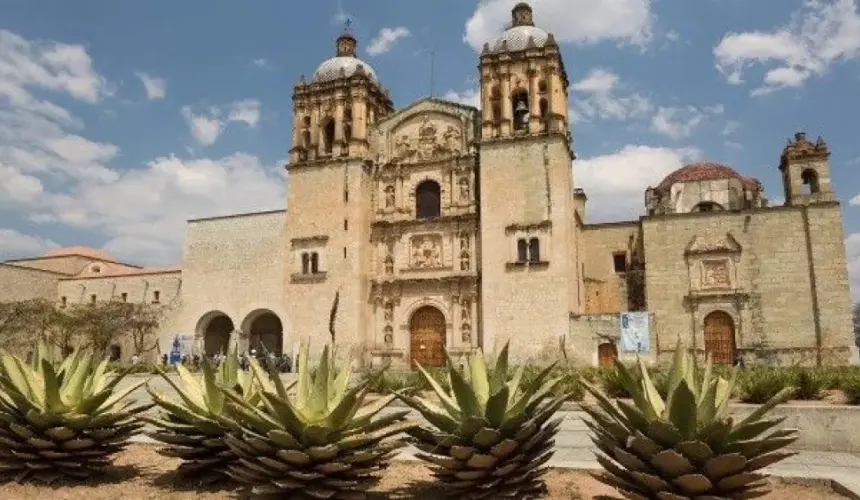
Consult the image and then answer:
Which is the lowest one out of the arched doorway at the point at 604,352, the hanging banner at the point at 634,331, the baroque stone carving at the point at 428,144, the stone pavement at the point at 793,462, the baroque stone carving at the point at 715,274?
the stone pavement at the point at 793,462

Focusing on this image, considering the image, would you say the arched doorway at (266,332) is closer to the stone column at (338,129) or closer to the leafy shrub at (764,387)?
the stone column at (338,129)

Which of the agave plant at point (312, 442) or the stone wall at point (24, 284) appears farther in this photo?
the stone wall at point (24, 284)

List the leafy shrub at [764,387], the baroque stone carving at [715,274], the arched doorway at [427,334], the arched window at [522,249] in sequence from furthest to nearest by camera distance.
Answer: the arched doorway at [427,334], the arched window at [522,249], the baroque stone carving at [715,274], the leafy shrub at [764,387]

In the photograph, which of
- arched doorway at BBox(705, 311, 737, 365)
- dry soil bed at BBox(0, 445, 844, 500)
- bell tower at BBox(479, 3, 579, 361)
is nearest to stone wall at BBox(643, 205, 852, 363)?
arched doorway at BBox(705, 311, 737, 365)

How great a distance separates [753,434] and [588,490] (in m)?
1.57

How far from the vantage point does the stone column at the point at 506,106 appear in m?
26.0

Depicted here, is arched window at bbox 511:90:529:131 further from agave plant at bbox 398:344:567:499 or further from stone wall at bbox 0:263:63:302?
stone wall at bbox 0:263:63:302

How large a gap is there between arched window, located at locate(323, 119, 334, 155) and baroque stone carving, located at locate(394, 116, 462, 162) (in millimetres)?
3174

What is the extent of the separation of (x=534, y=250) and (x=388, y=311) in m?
6.68

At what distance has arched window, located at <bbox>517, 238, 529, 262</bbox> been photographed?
2475 cm

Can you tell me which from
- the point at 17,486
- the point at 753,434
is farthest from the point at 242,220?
the point at 753,434

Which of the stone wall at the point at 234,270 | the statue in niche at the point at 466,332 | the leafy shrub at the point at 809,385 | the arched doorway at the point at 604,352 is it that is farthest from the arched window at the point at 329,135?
the leafy shrub at the point at 809,385

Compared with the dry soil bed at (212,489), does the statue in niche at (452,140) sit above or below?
above

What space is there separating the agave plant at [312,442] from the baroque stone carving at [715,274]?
2305 centimetres
